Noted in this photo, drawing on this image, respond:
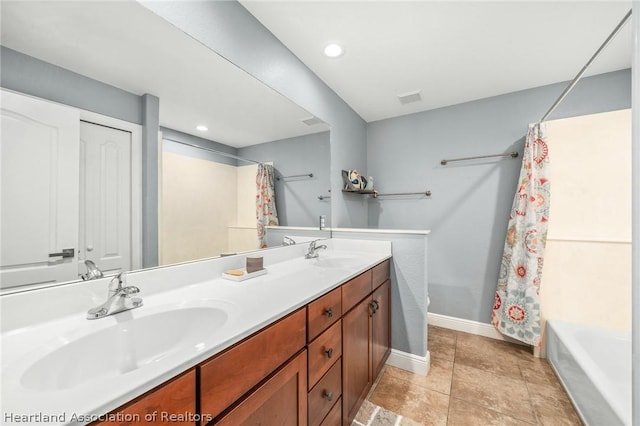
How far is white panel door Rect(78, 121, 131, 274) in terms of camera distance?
0.82 m

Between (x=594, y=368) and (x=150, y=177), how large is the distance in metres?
2.46

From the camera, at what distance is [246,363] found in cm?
70

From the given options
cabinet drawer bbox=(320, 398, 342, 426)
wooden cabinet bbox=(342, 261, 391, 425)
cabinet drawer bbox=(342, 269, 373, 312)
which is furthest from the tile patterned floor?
cabinet drawer bbox=(342, 269, 373, 312)

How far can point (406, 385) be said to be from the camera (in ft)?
5.65

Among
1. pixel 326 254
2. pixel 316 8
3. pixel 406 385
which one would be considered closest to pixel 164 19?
pixel 316 8

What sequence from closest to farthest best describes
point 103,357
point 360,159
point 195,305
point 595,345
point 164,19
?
1. point 103,357
2. point 195,305
3. point 164,19
4. point 595,345
5. point 360,159

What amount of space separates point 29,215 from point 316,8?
A: 1.61 meters

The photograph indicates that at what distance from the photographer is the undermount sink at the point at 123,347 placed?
1.88ft

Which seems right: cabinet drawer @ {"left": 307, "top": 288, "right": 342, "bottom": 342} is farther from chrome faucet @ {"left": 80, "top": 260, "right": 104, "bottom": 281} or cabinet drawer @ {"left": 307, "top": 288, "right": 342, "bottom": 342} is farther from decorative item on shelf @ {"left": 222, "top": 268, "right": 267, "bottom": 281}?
chrome faucet @ {"left": 80, "top": 260, "right": 104, "bottom": 281}

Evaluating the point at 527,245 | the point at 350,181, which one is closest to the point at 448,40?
the point at 350,181

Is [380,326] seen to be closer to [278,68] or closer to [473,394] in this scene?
[473,394]

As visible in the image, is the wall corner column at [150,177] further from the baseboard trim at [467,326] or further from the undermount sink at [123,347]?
the baseboard trim at [467,326]

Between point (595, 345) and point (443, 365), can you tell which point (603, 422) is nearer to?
point (595, 345)

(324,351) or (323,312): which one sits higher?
(323,312)
